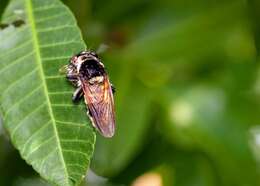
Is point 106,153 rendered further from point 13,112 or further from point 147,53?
point 13,112

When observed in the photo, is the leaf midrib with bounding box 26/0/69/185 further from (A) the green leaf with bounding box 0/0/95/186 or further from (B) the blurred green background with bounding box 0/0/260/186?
(B) the blurred green background with bounding box 0/0/260/186

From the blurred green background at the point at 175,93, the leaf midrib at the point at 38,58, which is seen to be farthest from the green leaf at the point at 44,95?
the blurred green background at the point at 175,93

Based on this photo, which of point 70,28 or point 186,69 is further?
point 186,69

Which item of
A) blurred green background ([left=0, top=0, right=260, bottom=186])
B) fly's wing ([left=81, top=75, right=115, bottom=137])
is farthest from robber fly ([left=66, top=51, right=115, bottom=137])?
blurred green background ([left=0, top=0, right=260, bottom=186])

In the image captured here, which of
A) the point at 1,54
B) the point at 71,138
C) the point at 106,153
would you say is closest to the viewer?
the point at 71,138

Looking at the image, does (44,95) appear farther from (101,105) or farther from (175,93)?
(175,93)

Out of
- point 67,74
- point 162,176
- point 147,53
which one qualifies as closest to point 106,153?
point 162,176

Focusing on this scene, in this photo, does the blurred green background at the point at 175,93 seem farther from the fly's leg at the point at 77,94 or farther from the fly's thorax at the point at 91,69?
the fly's leg at the point at 77,94
